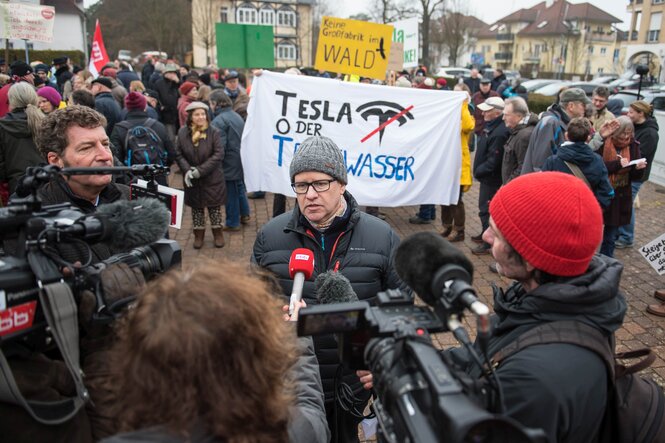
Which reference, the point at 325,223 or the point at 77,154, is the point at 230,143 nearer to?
the point at 77,154

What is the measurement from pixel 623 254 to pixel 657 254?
1865 mm

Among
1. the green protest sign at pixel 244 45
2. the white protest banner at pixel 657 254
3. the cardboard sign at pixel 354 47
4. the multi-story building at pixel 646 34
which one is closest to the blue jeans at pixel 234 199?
the cardboard sign at pixel 354 47

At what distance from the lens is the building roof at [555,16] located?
71688 mm

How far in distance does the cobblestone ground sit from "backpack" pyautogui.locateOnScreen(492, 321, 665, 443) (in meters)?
1.56

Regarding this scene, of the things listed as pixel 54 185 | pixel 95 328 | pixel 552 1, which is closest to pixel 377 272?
pixel 95 328

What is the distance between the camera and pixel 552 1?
7775cm

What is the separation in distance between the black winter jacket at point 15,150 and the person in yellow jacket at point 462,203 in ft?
16.6

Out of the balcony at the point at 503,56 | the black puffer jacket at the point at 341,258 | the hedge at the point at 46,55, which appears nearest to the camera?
the black puffer jacket at the point at 341,258

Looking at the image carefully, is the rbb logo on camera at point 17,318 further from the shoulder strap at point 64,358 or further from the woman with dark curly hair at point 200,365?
the woman with dark curly hair at point 200,365

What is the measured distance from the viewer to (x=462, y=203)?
6984 mm

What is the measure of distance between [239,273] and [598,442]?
1.26 meters

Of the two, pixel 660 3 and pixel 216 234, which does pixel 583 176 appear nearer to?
pixel 216 234

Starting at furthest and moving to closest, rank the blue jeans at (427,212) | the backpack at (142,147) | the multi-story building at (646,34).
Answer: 1. the multi-story building at (646,34)
2. the blue jeans at (427,212)
3. the backpack at (142,147)

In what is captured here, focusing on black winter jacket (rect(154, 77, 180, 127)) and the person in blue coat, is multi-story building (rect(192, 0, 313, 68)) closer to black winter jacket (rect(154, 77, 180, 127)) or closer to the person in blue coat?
black winter jacket (rect(154, 77, 180, 127))
